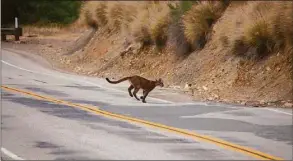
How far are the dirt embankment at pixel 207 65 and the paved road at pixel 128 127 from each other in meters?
1.35

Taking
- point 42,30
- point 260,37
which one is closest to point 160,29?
point 260,37

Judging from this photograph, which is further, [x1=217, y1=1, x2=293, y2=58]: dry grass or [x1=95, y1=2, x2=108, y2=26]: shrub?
[x1=95, y1=2, x2=108, y2=26]: shrub

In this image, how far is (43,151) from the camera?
10.1 m

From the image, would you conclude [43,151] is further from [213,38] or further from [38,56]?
[38,56]

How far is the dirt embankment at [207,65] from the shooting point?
16766 mm

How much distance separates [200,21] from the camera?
2291 cm

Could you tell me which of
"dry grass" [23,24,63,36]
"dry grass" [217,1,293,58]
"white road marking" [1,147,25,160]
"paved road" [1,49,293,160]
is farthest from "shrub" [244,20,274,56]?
"dry grass" [23,24,63,36]

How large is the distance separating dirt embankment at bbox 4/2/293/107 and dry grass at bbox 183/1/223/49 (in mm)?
358

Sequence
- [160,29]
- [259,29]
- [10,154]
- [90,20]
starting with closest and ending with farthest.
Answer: [10,154] < [259,29] < [160,29] < [90,20]

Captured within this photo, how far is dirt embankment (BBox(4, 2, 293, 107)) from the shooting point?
16.8 m

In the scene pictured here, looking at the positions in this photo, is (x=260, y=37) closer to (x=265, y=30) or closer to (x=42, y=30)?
(x=265, y=30)

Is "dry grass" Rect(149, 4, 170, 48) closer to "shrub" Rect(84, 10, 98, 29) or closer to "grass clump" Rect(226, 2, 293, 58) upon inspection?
"grass clump" Rect(226, 2, 293, 58)

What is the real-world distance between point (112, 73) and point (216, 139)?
14.6 metres

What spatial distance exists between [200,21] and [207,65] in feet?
9.32
